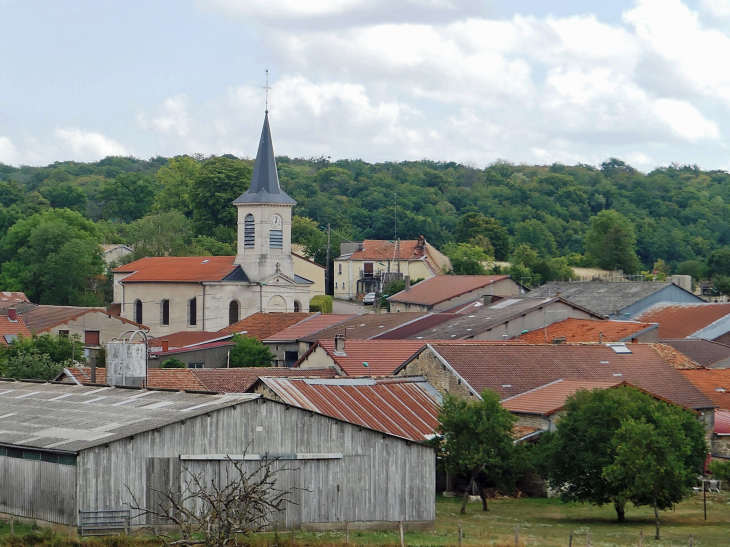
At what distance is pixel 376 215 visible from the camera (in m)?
135

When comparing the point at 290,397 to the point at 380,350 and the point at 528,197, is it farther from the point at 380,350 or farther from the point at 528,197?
the point at 528,197

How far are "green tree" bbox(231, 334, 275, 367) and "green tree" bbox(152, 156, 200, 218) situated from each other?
58.7m

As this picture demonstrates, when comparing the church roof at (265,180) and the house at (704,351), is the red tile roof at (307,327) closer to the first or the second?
the church roof at (265,180)

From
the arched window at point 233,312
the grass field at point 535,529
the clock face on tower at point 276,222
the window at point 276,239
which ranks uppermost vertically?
the clock face on tower at point 276,222

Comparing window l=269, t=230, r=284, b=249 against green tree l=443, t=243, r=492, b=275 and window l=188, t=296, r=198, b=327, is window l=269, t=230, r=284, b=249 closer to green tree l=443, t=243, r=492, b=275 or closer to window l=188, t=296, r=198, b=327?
window l=188, t=296, r=198, b=327

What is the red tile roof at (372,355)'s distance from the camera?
143ft

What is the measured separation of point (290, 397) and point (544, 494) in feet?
24.6

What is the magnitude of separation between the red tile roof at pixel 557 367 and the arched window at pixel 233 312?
3668cm

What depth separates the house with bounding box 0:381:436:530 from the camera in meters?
25.0

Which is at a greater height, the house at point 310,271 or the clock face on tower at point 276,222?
the clock face on tower at point 276,222

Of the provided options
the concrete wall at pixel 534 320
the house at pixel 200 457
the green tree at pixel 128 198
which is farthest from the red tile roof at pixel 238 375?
the green tree at pixel 128 198

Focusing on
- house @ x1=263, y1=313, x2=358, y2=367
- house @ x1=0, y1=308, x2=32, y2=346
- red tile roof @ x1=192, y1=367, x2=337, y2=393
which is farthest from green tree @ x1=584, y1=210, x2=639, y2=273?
red tile roof @ x1=192, y1=367, x2=337, y2=393

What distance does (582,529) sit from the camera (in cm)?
2864

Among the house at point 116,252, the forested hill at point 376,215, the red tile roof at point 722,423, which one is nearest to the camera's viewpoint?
the red tile roof at point 722,423
